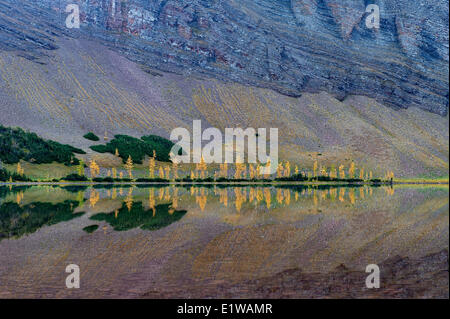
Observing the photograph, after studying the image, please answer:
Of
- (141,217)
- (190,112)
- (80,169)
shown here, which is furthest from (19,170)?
(190,112)

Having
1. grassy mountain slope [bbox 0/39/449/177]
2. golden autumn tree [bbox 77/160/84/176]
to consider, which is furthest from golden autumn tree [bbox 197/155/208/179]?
golden autumn tree [bbox 77/160/84/176]

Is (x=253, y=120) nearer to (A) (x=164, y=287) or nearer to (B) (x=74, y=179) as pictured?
(B) (x=74, y=179)

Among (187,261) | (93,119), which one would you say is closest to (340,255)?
(187,261)

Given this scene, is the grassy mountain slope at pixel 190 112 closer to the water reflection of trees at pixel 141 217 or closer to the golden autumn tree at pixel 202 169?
the golden autumn tree at pixel 202 169

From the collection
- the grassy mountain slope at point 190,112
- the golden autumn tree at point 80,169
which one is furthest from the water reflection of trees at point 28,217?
the grassy mountain slope at point 190,112

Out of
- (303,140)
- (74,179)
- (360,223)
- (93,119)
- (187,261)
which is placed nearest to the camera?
(187,261)

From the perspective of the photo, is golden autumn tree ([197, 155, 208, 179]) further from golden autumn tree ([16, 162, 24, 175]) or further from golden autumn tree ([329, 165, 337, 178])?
golden autumn tree ([16, 162, 24, 175])
